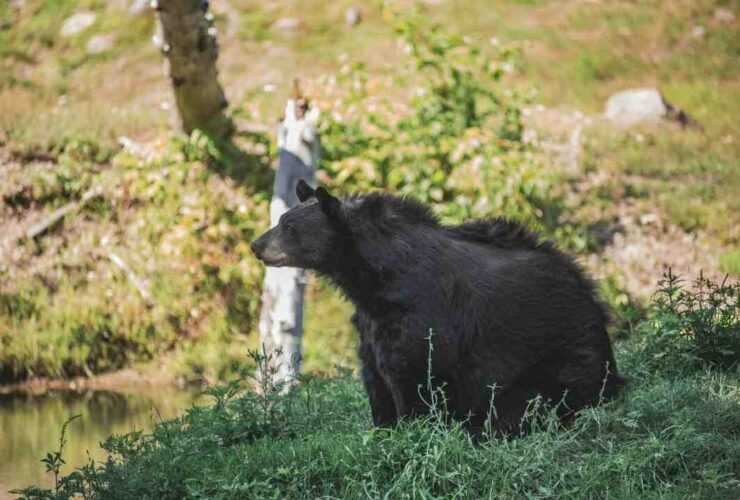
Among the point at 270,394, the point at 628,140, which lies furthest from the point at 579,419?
the point at 628,140

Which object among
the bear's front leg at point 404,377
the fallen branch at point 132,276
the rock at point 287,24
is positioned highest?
the rock at point 287,24

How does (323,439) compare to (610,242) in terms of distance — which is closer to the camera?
(323,439)

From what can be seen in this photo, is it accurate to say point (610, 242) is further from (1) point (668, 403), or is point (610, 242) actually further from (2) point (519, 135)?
(1) point (668, 403)

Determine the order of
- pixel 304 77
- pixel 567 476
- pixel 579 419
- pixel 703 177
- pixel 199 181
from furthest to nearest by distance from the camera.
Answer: pixel 304 77 → pixel 703 177 → pixel 199 181 → pixel 579 419 → pixel 567 476

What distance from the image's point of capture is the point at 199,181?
1138 cm

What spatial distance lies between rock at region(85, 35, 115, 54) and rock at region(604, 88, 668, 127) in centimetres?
889

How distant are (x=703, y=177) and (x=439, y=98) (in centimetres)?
433

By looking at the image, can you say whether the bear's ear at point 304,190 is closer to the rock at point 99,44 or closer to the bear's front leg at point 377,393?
the bear's front leg at point 377,393

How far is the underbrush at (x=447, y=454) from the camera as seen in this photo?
419 cm

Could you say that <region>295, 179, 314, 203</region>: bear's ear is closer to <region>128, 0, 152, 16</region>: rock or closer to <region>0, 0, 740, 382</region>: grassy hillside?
<region>0, 0, 740, 382</region>: grassy hillside

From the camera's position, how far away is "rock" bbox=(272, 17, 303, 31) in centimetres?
1755

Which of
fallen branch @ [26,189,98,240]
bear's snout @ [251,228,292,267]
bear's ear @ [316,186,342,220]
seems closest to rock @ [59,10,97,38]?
fallen branch @ [26,189,98,240]

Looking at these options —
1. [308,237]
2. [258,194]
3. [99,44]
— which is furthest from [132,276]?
[99,44]

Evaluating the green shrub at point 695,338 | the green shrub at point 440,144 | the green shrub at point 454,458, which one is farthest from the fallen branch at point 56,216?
the green shrub at point 695,338
